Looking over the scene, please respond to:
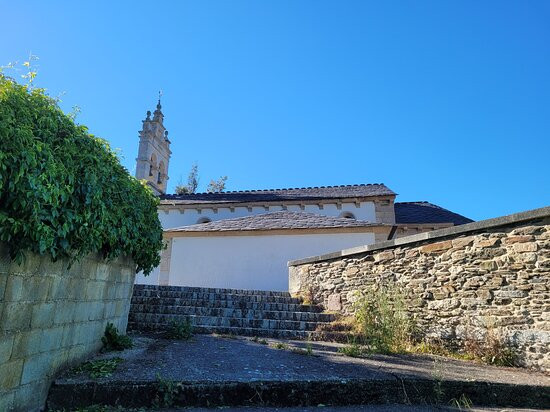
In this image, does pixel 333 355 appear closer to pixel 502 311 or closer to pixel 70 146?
pixel 502 311

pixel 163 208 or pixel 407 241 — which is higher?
pixel 163 208

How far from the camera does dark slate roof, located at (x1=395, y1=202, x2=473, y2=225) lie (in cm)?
1658

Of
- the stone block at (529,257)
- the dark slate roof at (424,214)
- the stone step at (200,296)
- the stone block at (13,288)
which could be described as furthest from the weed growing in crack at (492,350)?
the dark slate roof at (424,214)

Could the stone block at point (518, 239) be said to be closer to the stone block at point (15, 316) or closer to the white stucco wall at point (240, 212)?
the stone block at point (15, 316)

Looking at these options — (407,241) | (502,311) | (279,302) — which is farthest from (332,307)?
(502,311)

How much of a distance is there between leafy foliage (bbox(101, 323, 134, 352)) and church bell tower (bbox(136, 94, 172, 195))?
55.5 ft

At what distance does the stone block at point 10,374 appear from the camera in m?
2.49

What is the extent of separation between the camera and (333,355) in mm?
4543

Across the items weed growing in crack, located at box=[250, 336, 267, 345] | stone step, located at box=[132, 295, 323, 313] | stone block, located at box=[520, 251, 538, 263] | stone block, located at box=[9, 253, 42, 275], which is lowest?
weed growing in crack, located at box=[250, 336, 267, 345]

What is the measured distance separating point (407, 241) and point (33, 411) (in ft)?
17.2

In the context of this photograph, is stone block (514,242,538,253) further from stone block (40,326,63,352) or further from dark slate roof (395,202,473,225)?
dark slate roof (395,202,473,225)

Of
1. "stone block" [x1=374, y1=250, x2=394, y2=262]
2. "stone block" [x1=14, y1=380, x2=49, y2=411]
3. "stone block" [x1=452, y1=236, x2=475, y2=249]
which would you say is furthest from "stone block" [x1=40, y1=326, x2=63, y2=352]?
"stone block" [x1=452, y1=236, x2=475, y2=249]

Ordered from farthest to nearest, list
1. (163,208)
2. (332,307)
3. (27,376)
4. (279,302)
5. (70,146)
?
(163,208), (279,302), (332,307), (70,146), (27,376)

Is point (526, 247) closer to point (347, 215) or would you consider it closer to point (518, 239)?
point (518, 239)
